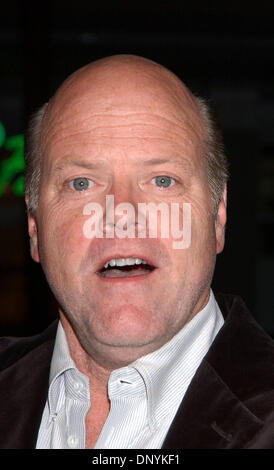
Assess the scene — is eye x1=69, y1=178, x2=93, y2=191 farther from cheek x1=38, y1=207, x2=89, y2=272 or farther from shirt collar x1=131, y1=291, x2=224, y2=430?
shirt collar x1=131, y1=291, x2=224, y2=430

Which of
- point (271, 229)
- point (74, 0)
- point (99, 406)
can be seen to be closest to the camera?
point (99, 406)

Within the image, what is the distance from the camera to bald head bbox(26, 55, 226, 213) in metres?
1.55

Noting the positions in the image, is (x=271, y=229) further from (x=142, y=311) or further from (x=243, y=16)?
(x=142, y=311)

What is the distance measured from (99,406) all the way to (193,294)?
363mm

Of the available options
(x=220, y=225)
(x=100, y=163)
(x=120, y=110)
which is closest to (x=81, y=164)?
(x=100, y=163)

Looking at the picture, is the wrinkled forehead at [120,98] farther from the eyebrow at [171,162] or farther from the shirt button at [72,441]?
the shirt button at [72,441]

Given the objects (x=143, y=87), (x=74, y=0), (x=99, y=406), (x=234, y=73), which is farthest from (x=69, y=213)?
(x=234, y=73)

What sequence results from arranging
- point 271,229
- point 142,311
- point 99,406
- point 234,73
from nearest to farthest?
point 142,311, point 99,406, point 234,73, point 271,229

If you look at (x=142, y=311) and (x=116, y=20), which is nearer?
(x=142, y=311)

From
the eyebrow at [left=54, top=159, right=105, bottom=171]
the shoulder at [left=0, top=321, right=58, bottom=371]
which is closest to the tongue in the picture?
the eyebrow at [left=54, top=159, right=105, bottom=171]

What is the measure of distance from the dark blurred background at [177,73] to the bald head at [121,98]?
11.2 feet

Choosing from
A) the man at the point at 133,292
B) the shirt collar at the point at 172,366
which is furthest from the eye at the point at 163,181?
the shirt collar at the point at 172,366

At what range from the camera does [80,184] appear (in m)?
1.57

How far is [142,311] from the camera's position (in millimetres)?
1429
